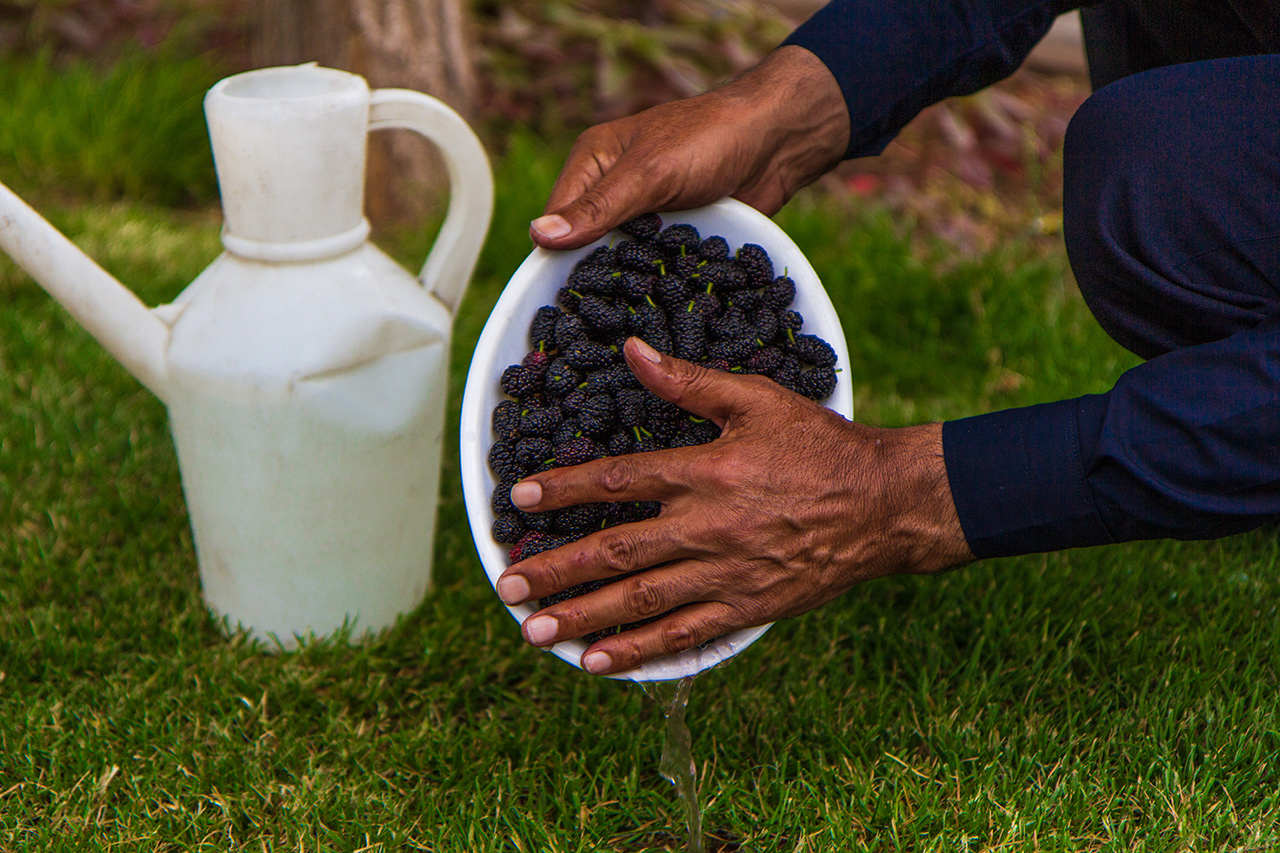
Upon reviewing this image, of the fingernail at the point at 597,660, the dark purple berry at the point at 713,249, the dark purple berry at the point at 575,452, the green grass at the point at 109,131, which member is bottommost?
the green grass at the point at 109,131

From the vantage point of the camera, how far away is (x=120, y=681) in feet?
6.00

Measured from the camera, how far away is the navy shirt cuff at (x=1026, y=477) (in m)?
1.37

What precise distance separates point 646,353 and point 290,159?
0.68 metres

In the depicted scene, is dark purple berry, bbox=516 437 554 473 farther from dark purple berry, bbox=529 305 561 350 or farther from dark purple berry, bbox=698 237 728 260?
dark purple berry, bbox=698 237 728 260

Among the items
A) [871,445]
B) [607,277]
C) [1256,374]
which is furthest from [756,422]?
[1256,374]

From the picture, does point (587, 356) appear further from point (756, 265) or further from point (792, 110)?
point (792, 110)

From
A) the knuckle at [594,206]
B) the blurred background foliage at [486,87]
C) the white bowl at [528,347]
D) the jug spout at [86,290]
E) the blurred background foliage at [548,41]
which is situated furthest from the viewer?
the blurred background foliage at [548,41]

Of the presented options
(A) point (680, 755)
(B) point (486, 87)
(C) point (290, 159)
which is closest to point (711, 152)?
(C) point (290, 159)

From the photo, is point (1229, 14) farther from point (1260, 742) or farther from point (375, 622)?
point (375, 622)

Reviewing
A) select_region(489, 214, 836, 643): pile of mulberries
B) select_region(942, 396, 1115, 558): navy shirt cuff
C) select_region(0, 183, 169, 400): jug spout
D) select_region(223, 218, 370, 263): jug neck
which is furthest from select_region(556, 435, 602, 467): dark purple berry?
select_region(0, 183, 169, 400): jug spout

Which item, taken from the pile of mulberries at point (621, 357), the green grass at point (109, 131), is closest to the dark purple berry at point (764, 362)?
the pile of mulberries at point (621, 357)

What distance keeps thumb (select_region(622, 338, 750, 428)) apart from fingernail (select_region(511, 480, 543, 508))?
190 mm

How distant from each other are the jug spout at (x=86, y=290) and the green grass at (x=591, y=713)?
48cm

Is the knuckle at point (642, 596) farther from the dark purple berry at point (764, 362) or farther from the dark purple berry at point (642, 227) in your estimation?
the dark purple berry at point (642, 227)
